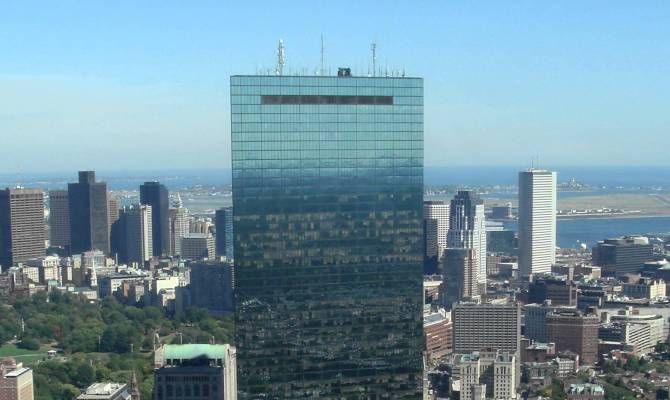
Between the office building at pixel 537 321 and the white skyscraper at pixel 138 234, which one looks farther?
the white skyscraper at pixel 138 234

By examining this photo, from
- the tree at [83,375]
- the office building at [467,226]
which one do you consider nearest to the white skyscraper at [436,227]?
the office building at [467,226]

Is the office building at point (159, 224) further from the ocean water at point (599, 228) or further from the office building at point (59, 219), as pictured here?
the ocean water at point (599, 228)

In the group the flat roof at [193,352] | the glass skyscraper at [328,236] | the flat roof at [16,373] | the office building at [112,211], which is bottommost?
the flat roof at [16,373]

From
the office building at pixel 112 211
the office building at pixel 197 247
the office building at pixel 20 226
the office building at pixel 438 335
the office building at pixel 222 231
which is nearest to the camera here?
the office building at pixel 438 335

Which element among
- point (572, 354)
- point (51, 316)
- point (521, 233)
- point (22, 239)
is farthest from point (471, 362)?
point (22, 239)

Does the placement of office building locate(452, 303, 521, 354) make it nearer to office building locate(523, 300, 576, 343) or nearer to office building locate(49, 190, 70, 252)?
office building locate(523, 300, 576, 343)

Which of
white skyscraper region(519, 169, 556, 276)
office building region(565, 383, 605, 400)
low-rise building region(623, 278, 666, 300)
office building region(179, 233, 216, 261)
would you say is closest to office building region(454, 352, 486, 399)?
office building region(565, 383, 605, 400)
